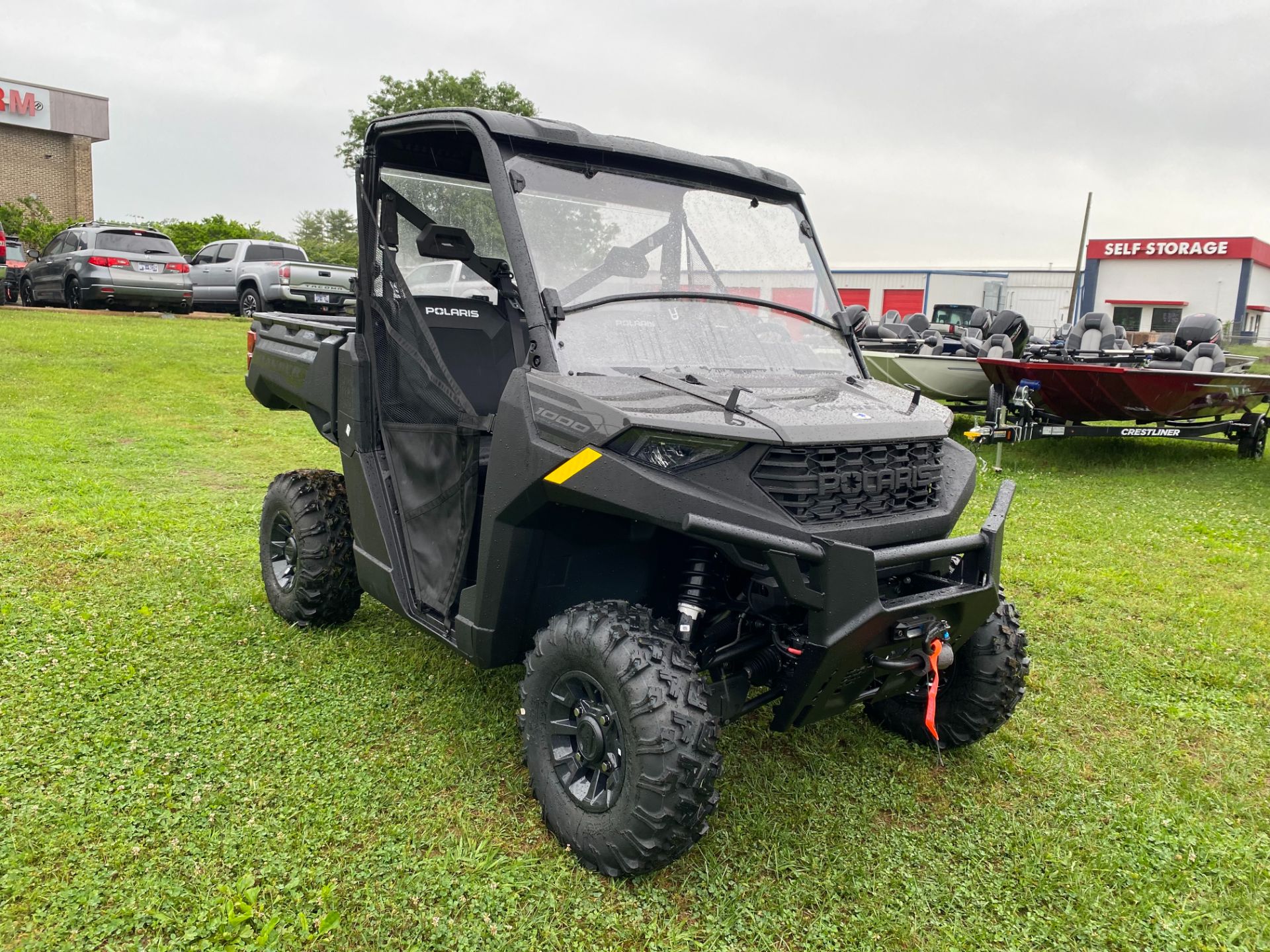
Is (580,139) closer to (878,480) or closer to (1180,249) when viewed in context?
(878,480)

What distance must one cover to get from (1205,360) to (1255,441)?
1309mm

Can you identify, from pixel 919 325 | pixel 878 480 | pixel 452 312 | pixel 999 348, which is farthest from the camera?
pixel 919 325

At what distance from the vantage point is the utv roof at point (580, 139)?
10.3ft

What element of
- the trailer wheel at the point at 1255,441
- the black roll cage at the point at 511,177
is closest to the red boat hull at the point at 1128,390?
the trailer wheel at the point at 1255,441

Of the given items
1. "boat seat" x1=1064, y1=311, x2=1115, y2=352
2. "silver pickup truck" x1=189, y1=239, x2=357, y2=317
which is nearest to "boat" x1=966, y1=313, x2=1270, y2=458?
"boat seat" x1=1064, y1=311, x2=1115, y2=352

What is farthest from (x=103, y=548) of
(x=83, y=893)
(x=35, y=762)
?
(x=83, y=893)

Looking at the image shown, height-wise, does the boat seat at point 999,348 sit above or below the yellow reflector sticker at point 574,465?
above

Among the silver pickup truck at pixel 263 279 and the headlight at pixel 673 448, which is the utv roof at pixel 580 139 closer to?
the headlight at pixel 673 448

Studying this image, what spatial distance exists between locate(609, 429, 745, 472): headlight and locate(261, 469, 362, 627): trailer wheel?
Result: 2.33 metres

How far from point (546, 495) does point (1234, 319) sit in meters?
47.9

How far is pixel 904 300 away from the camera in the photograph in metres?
49.2

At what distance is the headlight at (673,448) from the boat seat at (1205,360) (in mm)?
9434

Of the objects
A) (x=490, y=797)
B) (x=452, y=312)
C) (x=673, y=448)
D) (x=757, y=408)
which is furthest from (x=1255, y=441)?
(x=490, y=797)

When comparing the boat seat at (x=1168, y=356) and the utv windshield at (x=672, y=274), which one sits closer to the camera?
the utv windshield at (x=672, y=274)
